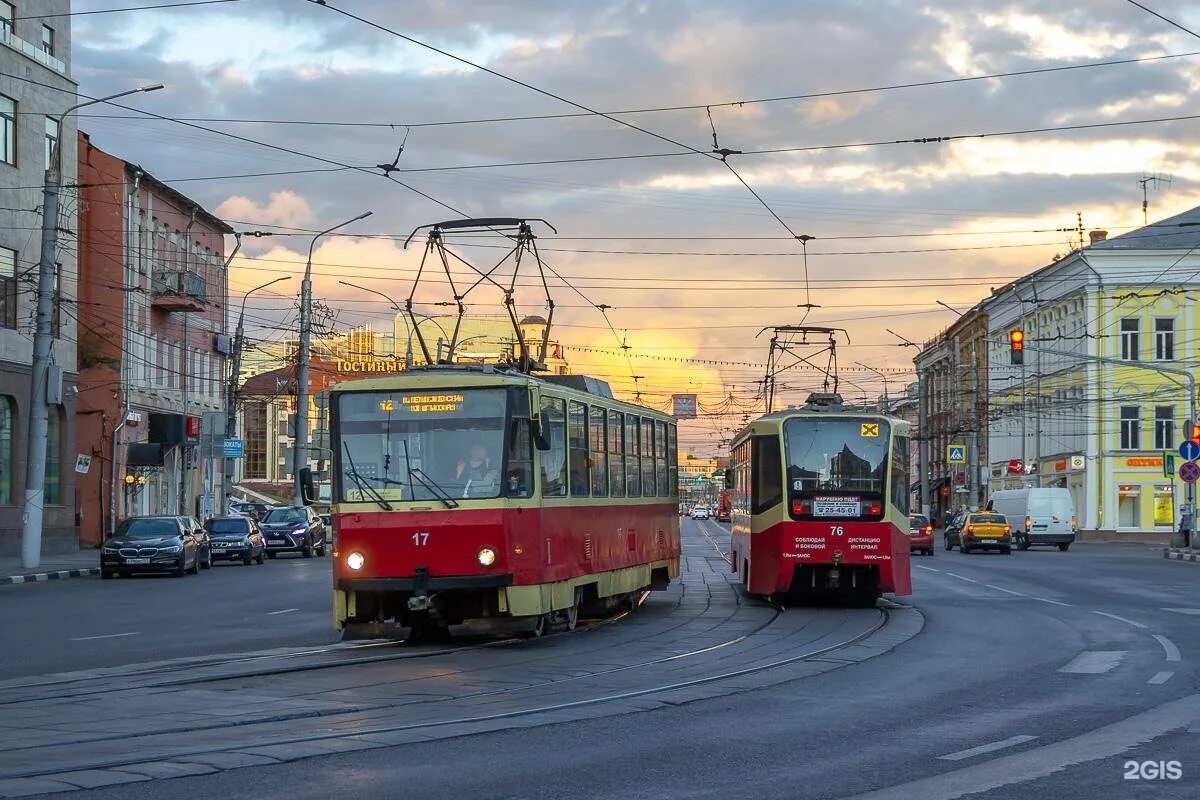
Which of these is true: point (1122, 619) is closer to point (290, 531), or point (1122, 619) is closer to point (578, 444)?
point (578, 444)

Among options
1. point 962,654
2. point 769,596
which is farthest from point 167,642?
point 769,596

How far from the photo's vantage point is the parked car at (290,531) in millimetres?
54594

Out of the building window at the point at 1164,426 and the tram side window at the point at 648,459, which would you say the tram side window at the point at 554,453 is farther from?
the building window at the point at 1164,426

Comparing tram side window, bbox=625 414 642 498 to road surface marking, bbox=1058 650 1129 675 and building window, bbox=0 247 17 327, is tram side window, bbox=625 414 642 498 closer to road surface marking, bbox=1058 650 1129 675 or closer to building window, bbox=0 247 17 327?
road surface marking, bbox=1058 650 1129 675

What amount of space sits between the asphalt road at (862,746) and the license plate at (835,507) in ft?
22.0

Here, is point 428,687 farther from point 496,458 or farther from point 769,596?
point 769,596

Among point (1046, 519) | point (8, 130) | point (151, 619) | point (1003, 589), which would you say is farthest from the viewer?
point (1046, 519)

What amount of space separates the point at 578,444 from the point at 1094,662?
6543 mm

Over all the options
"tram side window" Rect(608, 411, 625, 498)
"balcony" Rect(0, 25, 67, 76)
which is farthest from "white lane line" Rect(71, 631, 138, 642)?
"balcony" Rect(0, 25, 67, 76)

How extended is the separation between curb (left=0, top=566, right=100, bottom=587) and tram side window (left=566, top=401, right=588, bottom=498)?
18.0 metres

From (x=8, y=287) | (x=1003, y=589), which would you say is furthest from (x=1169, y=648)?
(x=8, y=287)

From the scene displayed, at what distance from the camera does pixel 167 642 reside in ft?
63.2

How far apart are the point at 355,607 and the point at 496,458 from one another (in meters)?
2.16

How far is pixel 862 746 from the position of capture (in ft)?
34.2
